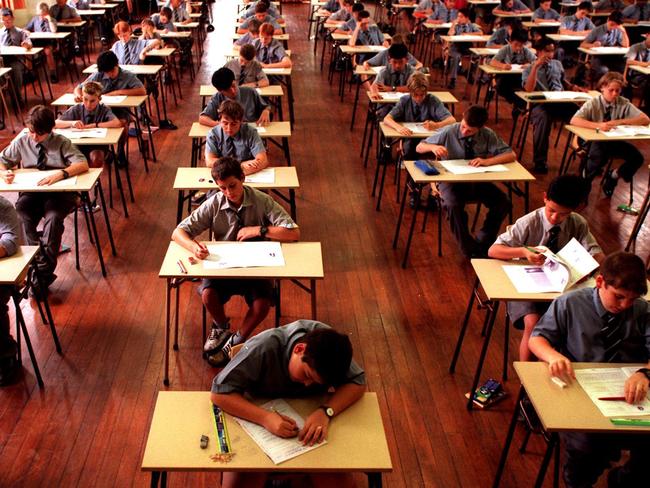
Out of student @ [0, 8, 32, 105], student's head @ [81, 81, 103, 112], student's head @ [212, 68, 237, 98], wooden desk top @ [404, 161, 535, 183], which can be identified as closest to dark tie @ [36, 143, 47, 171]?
student's head @ [81, 81, 103, 112]

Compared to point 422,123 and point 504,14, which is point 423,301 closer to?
point 422,123

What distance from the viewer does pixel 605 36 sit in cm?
844

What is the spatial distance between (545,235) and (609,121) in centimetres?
264

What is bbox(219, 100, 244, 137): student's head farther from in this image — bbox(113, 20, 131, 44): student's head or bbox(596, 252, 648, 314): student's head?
bbox(113, 20, 131, 44): student's head

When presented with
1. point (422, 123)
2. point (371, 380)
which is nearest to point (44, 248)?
point (371, 380)

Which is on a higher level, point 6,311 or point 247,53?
point 247,53

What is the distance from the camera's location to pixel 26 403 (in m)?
3.11

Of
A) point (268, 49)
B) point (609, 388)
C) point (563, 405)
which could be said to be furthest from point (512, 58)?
point (563, 405)

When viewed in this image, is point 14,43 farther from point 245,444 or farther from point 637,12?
point 637,12

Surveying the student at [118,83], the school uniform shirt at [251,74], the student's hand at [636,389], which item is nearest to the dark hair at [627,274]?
the student's hand at [636,389]

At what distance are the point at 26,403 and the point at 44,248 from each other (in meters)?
1.24

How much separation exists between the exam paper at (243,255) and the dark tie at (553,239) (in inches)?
56.2

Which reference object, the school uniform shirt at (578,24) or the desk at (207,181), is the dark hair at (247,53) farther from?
the school uniform shirt at (578,24)

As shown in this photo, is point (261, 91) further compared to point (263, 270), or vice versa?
point (261, 91)
